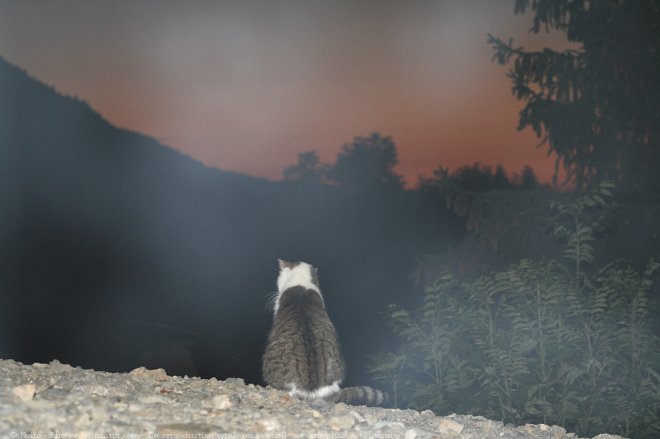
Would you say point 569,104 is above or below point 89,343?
above

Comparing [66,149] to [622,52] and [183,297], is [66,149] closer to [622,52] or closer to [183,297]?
[183,297]

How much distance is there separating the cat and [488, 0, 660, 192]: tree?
4878 mm

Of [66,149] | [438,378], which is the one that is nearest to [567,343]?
[438,378]

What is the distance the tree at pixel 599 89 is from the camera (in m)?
8.05

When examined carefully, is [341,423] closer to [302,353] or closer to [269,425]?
[269,425]

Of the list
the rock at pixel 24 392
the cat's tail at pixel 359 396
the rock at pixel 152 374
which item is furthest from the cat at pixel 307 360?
the rock at pixel 24 392

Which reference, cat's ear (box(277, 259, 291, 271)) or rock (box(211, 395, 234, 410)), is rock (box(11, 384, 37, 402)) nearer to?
rock (box(211, 395, 234, 410))

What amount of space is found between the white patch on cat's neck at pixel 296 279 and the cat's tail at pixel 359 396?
3.39 feet

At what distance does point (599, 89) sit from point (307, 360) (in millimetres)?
5636

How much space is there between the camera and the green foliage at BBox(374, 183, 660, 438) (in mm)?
5086

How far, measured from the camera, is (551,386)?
5.23 m

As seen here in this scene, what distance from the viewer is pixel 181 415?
3.22m

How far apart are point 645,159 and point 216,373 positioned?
24.9 feet

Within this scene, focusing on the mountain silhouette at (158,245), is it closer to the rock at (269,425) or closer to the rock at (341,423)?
the rock at (341,423)
